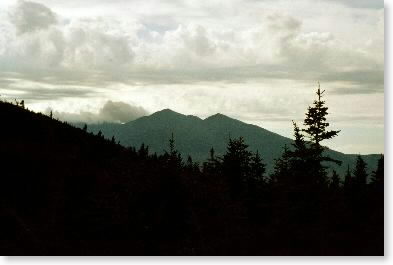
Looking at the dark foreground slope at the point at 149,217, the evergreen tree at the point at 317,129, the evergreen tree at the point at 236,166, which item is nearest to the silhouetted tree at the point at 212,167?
the evergreen tree at the point at 236,166

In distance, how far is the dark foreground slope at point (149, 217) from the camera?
44.3 feet

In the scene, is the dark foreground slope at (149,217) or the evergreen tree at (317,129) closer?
the dark foreground slope at (149,217)

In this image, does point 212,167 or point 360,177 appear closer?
point 212,167

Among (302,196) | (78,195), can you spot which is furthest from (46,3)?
(302,196)

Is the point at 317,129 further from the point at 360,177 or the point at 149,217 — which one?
the point at 360,177

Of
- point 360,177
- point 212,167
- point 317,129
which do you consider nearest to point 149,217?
point 317,129

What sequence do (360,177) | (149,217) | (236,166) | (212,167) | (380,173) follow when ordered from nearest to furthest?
(149,217) → (380,173) → (236,166) → (212,167) → (360,177)

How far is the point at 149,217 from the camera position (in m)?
15.7

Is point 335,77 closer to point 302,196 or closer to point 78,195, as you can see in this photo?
point 302,196

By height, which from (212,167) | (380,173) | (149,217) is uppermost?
(212,167)

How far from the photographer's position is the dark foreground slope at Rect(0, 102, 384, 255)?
13492 mm

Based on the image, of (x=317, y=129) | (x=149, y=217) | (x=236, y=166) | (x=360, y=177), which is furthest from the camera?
(x=360, y=177)

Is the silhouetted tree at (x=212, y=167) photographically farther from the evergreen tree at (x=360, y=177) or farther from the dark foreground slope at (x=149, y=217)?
the evergreen tree at (x=360, y=177)

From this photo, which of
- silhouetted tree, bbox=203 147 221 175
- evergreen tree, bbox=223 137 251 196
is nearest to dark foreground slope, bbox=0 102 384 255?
evergreen tree, bbox=223 137 251 196
